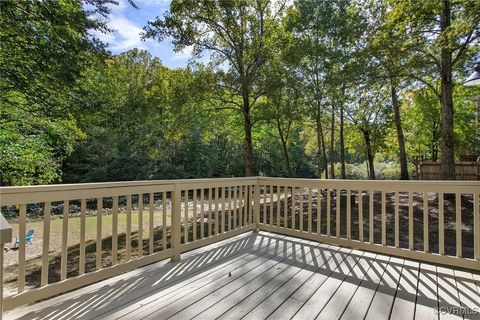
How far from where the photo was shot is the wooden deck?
1923 millimetres

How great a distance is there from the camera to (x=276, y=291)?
225cm

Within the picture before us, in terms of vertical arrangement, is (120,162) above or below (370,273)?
above

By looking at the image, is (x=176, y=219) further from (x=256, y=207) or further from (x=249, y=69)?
(x=249, y=69)

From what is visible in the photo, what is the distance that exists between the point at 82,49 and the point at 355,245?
5.54m

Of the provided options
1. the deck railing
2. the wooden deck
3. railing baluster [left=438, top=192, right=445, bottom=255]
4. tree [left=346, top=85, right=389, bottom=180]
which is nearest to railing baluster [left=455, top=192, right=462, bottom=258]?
the deck railing

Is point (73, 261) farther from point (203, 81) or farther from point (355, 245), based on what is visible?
point (203, 81)

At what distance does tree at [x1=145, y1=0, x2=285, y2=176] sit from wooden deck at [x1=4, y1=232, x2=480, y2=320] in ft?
15.7

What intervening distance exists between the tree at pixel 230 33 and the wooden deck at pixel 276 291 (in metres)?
4.78

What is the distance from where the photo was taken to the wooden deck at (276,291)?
192 cm

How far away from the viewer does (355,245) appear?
328cm

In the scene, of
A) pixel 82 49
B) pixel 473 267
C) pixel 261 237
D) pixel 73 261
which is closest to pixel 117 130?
pixel 82 49

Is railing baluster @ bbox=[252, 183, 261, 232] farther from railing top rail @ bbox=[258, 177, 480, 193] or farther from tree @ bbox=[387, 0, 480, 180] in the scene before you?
tree @ bbox=[387, 0, 480, 180]

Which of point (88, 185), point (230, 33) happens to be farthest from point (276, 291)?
point (230, 33)

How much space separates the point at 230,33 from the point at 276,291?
21.7ft
